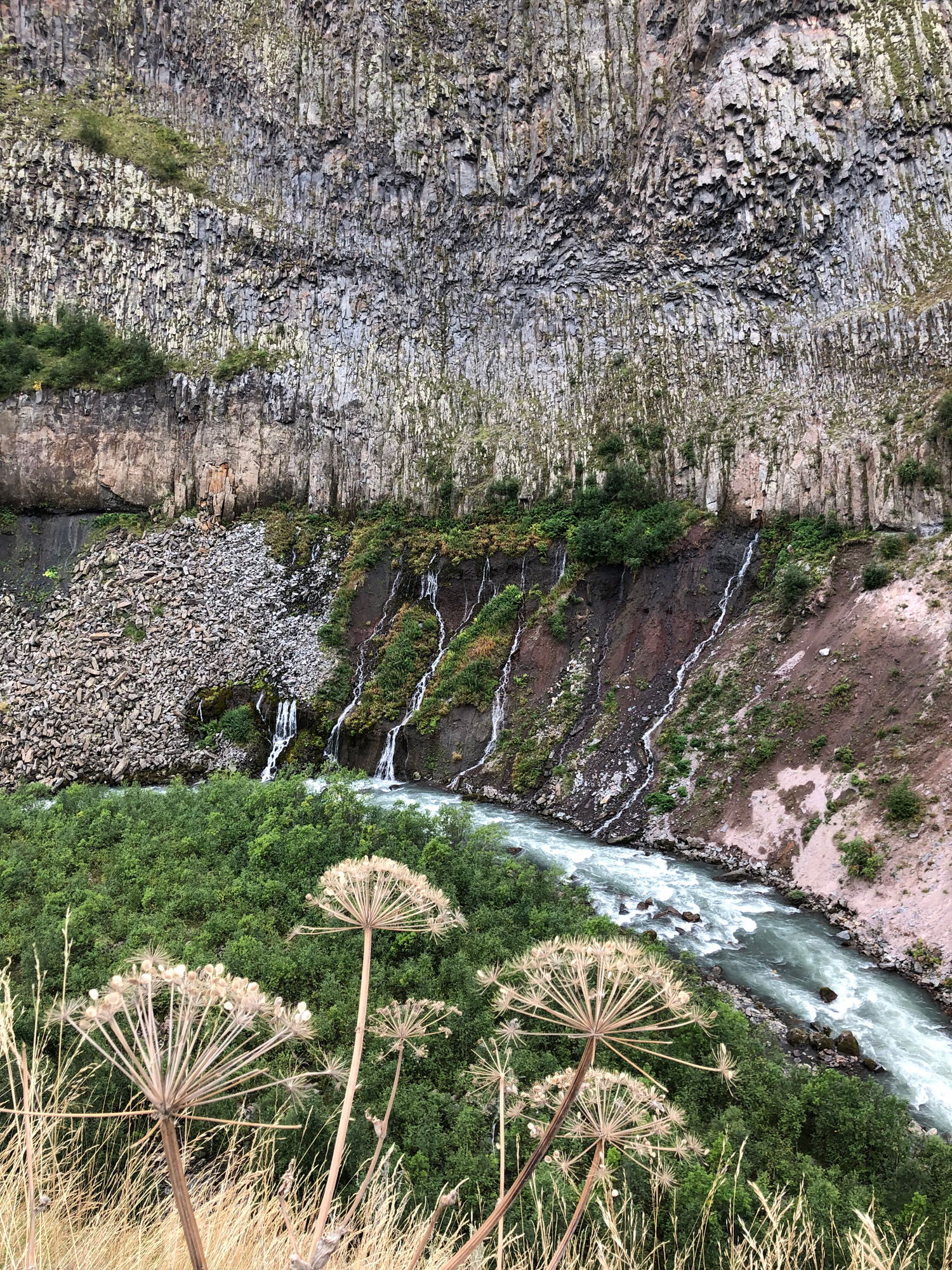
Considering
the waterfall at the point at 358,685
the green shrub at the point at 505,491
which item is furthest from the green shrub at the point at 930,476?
the waterfall at the point at 358,685

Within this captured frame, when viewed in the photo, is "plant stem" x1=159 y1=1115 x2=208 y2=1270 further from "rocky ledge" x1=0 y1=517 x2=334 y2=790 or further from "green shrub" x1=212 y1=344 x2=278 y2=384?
"green shrub" x1=212 y1=344 x2=278 y2=384

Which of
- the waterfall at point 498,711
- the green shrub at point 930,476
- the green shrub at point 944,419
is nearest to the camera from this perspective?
the green shrub at point 930,476

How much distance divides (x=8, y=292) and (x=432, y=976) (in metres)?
43.9

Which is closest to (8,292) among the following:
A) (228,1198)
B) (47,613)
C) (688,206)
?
(47,613)

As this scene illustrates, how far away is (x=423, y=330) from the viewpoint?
3766 cm

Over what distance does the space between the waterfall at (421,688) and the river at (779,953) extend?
7944 mm

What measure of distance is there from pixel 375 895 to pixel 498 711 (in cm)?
2353

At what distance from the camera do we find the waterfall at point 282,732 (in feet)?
87.3

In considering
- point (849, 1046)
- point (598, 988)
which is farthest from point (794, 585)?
point (598, 988)

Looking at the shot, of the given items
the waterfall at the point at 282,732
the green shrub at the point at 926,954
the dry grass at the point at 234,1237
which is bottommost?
the waterfall at the point at 282,732

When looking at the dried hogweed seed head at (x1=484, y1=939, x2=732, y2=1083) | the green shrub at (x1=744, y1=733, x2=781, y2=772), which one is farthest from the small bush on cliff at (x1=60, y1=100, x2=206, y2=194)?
the dried hogweed seed head at (x1=484, y1=939, x2=732, y2=1083)

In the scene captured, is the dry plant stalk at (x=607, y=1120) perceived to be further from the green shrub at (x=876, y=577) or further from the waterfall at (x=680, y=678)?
the green shrub at (x=876, y=577)

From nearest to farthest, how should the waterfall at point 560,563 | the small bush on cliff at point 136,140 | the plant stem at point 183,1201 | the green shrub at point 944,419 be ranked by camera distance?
the plant stem at point 183,1201
the green shrub at point 944,419
the waterfall at point 560,563
the small bush on cliff at point 136,140

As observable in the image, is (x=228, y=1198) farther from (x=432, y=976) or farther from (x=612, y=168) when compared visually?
(x=612, y=168)
